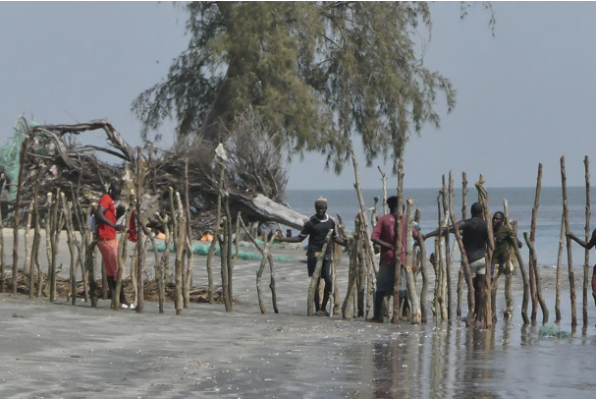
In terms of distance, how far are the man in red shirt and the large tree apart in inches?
580

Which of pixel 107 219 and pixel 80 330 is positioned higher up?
pixel 107 219

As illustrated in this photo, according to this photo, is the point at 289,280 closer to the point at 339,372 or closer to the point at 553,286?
the point at 553,286

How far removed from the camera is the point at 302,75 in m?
27.9

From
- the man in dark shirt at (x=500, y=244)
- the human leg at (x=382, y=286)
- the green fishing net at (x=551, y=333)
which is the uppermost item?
the man in dark shirt at (x=500, y=244)

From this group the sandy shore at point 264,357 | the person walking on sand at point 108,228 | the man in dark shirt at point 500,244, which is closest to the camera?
the sandy shore at point 264,357

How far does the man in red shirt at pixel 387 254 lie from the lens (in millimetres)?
11453

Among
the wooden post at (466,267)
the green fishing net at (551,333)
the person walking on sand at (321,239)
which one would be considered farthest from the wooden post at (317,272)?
the green fishing net at (551,333)

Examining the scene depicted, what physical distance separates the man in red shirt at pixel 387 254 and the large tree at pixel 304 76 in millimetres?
14727

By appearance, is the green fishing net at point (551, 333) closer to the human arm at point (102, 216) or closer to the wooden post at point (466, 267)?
the wooden post at point (466, 267)

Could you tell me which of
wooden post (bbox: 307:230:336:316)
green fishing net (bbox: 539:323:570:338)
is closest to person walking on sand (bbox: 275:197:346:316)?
wooden post (bbox: 307:230:336:316)

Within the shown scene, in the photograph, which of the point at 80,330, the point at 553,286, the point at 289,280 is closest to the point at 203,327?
the point at 80,330

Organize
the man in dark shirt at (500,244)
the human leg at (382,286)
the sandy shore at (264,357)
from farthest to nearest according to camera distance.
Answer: the man in dark shirt at (500,244) < the human leg at (382,286) < the sandy shore at (264,357)

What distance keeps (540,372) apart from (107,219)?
5.01 meters

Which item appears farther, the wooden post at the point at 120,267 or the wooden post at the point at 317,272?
the wooden post at the point at 317,272
